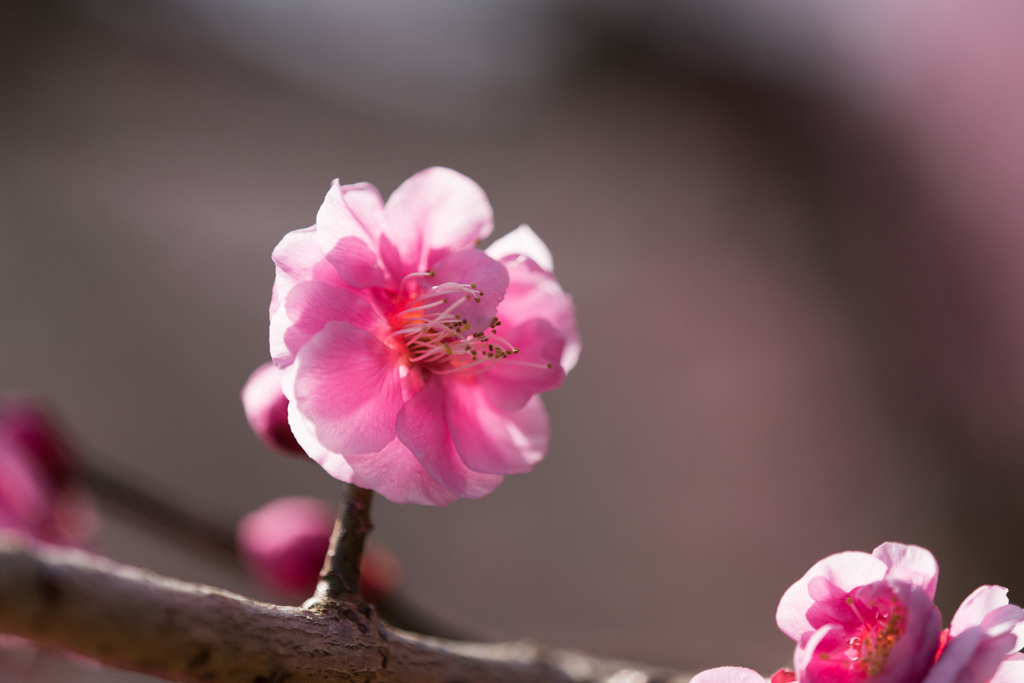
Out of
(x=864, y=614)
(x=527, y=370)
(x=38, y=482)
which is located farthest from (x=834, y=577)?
(x=38, y=482)

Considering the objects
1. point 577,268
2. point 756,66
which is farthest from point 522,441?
point 756,66

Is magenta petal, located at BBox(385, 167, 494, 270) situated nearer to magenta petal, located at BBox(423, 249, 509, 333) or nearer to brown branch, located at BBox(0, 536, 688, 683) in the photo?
magenta petal, located at BBox(423, 249, 509, 333)

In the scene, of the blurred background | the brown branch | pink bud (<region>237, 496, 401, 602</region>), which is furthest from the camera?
the blurred background

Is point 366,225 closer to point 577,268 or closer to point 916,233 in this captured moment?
point 577,268

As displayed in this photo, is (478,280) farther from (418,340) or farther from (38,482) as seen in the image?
(38,482)

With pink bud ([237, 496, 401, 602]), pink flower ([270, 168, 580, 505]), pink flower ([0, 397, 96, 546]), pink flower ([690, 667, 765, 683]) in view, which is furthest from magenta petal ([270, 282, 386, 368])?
pink flower ([0, 397, 96, 546])

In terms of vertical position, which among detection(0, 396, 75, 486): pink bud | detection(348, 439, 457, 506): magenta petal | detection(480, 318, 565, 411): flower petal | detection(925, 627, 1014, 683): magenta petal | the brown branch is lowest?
the brown branch

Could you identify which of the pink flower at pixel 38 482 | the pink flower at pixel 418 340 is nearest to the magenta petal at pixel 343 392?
the pink flower at pixel 418 340
